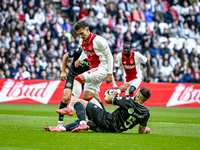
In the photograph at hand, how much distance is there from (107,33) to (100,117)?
530 inches

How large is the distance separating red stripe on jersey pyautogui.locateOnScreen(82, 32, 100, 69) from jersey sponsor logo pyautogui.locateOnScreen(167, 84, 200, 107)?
11459mm

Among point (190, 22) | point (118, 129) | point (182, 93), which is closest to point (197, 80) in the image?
point (182, 93)

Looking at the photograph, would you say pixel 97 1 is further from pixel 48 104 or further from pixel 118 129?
pixel 118 129

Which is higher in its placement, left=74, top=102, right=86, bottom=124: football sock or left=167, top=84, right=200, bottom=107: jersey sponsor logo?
left=74, top=102, right=86, bottom=124: football sock

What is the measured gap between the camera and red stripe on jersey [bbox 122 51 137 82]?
12.1 m

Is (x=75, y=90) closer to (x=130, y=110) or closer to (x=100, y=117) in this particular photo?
(x=100, y=117)

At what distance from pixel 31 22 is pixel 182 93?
8.55 meters

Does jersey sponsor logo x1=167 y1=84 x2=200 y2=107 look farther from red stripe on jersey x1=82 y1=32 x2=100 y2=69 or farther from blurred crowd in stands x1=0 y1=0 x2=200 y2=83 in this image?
red stripe on jersey x1=82 y1=32 x2=100 y2=69

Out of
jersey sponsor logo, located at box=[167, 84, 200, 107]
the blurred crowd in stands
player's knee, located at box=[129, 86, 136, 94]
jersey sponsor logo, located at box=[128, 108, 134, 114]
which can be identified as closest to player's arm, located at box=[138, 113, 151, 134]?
jersey sponsor logo, located at box=[128, 108, 134, 114]

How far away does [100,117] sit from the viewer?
6777 millimetres

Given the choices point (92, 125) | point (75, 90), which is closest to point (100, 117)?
point (92, 125)

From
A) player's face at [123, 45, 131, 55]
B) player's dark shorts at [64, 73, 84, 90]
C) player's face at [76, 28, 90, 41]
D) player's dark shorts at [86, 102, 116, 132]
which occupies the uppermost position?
player's face at [76, 28, 90, 41]

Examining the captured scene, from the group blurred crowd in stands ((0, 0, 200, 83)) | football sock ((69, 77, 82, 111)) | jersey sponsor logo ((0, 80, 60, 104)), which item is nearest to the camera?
football sock ((69, 77, 82, 111))

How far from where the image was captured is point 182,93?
1866cm
